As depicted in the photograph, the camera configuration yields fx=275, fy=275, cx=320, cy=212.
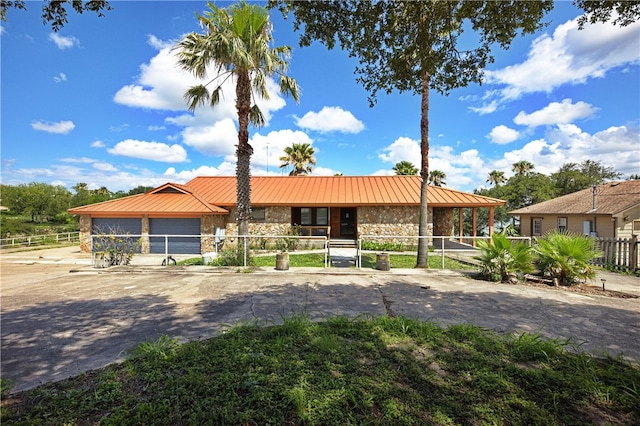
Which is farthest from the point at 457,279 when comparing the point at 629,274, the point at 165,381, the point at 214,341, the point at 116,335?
the point at 116,335

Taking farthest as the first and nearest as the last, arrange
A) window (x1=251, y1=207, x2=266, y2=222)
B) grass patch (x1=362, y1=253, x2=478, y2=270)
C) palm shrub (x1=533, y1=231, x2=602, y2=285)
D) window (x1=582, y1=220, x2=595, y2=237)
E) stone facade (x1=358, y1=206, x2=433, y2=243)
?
window (x1=582, y1=220, x2=595, y2=237) < window (x1=251, y1=207, x2=266, y2=222) < stone facade (x1=358, y1=206, x2=433, y2=243) < grass patch (x1=362, y1=253, x2=478, y2=270) < palm shrub (x1=533, y1=231, x2=602, y2=285)

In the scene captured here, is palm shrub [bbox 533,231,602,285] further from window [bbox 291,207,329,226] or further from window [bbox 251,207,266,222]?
window [bbox 251,207,266,222]

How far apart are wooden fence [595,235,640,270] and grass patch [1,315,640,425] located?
893cm

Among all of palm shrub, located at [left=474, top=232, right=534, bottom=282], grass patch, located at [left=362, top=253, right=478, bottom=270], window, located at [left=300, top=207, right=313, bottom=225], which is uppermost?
window, located at [left=300, top=207, right=313, bottom=225]

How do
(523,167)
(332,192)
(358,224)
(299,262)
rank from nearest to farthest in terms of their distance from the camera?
(299,262) → (358,224) → (332,192) → (523,167)

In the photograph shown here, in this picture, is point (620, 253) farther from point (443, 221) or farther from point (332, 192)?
point (332, 192)

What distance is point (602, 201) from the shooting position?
18359 mm

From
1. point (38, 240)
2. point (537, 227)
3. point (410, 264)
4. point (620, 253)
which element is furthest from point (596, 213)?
point (38, 240)

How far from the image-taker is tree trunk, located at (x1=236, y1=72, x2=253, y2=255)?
34.6 ft

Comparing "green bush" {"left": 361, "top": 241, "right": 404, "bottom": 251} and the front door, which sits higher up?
the front door

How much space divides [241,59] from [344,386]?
10.2 m

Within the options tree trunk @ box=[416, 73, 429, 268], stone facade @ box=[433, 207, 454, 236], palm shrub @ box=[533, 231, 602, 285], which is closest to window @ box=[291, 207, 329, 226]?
stone facade @ box=[433, 207, 454, 236]

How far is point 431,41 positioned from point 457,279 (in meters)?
6.28

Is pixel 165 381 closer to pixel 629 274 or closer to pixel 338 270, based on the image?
pixel 338 270
